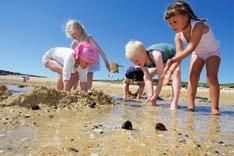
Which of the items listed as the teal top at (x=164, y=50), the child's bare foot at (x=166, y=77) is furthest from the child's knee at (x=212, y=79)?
the teal top at (x=164, y=50)

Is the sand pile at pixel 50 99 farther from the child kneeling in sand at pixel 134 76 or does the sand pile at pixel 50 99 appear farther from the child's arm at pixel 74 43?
the child kneeling in sand at pixel 134 76

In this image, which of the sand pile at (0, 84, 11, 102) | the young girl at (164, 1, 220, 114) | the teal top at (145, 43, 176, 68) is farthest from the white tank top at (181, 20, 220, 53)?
the sand pile at (0, 84, 11, 102)

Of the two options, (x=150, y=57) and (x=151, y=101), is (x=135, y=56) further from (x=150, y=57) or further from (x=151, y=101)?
(x=151, y=101)

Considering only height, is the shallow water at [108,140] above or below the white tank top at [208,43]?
below

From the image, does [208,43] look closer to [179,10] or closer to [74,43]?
[179,10]

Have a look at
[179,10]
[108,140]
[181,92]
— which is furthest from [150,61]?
[181,92]

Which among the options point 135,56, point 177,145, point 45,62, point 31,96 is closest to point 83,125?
point 177,145

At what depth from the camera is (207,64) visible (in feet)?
22.9

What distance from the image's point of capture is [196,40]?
21.5 ft

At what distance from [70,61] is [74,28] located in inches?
59.1

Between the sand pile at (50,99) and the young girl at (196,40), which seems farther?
the young girl at (196,40)

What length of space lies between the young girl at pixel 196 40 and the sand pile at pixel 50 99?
1.48m

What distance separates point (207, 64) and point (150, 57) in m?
1.68

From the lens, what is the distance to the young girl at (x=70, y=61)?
27.6ft
